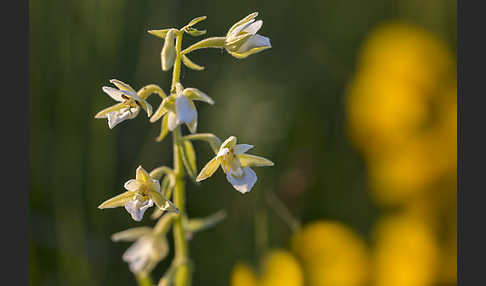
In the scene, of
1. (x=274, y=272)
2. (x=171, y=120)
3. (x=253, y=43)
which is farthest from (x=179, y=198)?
(x=274, y=272)

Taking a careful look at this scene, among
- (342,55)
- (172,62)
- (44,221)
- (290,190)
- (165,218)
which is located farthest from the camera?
(342,55)

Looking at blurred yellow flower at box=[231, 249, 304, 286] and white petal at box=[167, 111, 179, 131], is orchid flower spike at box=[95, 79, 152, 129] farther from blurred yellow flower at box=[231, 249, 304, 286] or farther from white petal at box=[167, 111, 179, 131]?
blurred yellow flower at box=[231, 249, 304, 286]

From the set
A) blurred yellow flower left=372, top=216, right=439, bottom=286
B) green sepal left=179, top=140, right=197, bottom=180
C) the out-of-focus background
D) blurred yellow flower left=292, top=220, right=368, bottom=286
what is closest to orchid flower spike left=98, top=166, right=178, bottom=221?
green sepal left=179, top=140, right=197, bottom=180

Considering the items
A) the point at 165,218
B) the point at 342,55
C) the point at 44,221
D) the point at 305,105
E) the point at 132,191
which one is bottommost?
the point at 44,221

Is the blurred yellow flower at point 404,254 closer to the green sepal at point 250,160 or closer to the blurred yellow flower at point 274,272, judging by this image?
the blurred yellow flower at point 274,272

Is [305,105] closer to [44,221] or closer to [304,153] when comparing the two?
[304,153]

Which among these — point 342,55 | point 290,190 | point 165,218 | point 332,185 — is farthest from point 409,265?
point 165,218

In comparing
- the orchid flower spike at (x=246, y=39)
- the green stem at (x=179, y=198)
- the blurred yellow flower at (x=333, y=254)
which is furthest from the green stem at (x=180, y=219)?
the blurred yellow flower at (x=333, y=254)
